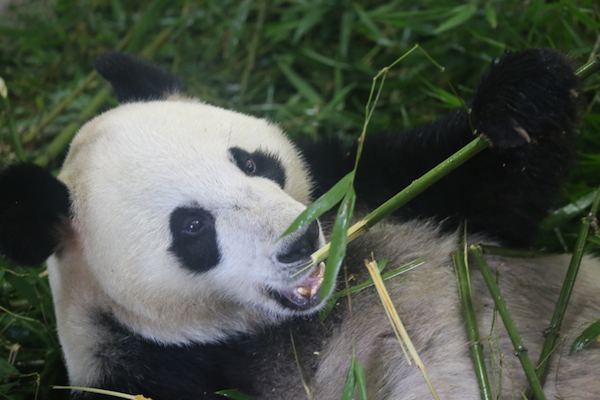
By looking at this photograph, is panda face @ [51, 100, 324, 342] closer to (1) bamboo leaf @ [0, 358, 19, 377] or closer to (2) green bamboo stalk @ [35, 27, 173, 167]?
(1) bamboo leaf @ [0, 358, 19, 377]

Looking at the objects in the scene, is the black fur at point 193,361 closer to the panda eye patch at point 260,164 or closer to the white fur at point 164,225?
the white fur at point 164,225

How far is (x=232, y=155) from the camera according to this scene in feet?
5.21

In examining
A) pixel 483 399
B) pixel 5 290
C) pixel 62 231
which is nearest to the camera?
pixel 483 399

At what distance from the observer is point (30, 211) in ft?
5.06

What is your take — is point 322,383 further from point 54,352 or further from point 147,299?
point 54,352

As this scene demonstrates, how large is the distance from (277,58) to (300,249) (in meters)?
2.21

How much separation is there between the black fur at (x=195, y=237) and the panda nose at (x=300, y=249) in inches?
8.5

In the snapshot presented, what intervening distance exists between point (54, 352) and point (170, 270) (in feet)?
2.93

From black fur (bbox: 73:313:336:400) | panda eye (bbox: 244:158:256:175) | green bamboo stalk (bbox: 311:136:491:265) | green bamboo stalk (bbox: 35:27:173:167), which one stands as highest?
green bamboo stalk (bbox: 311:136:491:265)

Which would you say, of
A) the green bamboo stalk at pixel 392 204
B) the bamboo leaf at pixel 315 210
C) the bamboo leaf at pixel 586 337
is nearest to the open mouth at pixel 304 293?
the green bamboo stalk at pixel 392 204

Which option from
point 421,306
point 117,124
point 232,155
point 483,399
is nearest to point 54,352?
point 117,124

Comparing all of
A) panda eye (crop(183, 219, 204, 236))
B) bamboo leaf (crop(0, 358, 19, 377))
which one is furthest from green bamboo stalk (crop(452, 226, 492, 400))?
bamboo leaf (crop(0, 358, 19, 377))

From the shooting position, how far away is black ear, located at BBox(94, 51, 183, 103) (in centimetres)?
195

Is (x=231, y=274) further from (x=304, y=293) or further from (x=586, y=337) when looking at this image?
(x=586, y=337)
